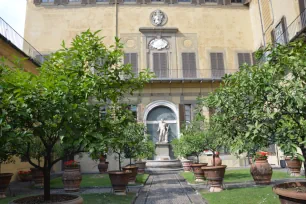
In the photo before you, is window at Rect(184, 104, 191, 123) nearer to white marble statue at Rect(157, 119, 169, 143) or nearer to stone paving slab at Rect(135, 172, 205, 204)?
white marble statue at Rect(157, 119, 169, 143)

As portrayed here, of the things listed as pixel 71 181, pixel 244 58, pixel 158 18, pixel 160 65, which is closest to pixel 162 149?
pixel 160 65

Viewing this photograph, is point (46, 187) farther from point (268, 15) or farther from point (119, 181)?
point (268, 15)

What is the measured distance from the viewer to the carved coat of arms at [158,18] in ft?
75.3

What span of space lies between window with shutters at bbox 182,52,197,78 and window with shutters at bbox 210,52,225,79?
1.43m

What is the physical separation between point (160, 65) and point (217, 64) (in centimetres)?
450

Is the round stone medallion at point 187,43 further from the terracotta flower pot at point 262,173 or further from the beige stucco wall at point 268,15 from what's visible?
the terracotta flower pot at point 262,173

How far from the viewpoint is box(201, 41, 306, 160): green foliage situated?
3645 millimetres

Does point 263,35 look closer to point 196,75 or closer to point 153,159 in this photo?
point 196,75

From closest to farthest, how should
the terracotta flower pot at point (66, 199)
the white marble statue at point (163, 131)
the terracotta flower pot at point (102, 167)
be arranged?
the terracotta flower pot at point (66, 199) < the terracotta flower pot at point (102, 167) < the white marble statue at point (163, 131)

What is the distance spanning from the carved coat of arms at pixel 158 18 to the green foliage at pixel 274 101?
1920cm

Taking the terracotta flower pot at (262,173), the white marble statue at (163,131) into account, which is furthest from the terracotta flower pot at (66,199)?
the white marble statue at (163,131)

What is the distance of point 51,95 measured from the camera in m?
3.94

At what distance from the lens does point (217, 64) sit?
73.6 feet

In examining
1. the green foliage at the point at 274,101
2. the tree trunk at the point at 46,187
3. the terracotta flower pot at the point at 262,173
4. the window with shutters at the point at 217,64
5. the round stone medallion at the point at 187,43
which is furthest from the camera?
the round stone medallion at the point at 187,43
